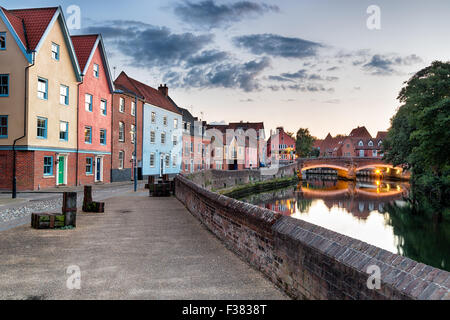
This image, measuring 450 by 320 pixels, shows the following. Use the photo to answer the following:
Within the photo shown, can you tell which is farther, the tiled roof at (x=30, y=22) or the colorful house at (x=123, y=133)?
the colorful house at (x=123, y=133)

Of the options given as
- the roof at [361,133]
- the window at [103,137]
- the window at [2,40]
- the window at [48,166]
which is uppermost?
the roof at [361,133]

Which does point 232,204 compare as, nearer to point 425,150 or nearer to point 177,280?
point 177,280

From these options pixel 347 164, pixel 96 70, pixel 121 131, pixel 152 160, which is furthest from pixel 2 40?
pixel 347 164

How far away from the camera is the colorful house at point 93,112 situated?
26998 millimetres

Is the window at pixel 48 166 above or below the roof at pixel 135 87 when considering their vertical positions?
below

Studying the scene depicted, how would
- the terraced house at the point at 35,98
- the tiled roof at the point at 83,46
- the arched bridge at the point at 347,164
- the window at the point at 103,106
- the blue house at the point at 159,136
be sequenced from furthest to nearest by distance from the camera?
1. the arched bridge at the point at 347,164
2. the blue house at the point at 159,136
3. the window at the point at 103,106
4. the tiled roof at the point at 83,46
5. the terraced house at the point at 35,98

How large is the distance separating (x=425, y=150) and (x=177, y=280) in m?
23.9

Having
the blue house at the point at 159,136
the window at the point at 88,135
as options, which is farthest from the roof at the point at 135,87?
the window at the point at 88,135

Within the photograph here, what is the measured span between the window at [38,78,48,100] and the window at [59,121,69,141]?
93.0 inches

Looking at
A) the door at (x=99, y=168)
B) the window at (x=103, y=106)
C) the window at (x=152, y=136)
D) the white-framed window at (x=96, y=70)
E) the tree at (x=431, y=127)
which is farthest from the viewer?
the window at (x=152, y=136)

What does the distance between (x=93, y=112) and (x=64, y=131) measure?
4.00m

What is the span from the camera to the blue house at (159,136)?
38094mm

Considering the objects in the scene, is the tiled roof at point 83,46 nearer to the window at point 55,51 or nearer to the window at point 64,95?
the window at point 64,95
